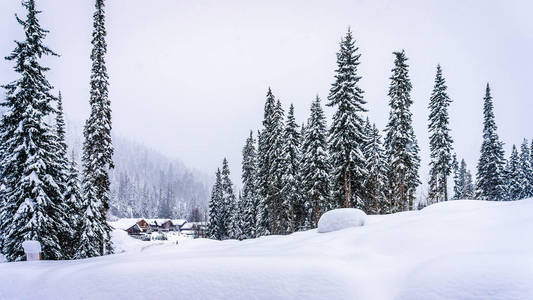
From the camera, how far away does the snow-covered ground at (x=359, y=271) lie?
5082 mm

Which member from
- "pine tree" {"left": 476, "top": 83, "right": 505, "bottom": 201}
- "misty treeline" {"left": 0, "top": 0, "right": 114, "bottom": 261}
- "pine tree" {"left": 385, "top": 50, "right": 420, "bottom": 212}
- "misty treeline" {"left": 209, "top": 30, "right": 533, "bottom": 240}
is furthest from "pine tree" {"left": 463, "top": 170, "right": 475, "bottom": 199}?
"misty treeline" {"left": 0, "top": 0, "right": 114, "bottom": 261}

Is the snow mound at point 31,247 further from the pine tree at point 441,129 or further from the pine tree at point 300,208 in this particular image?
the pine tree at point 441,129

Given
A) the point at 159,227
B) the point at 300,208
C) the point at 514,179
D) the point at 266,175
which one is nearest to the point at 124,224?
the point at 159,227

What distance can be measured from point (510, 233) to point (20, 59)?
23122mm

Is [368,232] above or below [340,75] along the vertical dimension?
below

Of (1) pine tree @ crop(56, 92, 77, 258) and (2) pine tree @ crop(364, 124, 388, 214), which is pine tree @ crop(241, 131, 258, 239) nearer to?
(2) pine tree @ crop(364, 124, 388, 214)

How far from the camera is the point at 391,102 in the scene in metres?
30.7

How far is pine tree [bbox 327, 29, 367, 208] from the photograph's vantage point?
81.0 feet

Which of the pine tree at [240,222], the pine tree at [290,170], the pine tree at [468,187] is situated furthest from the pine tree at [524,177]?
the pine tree at [240,222]

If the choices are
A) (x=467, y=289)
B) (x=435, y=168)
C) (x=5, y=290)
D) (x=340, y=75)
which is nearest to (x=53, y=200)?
(x=5, y=290)

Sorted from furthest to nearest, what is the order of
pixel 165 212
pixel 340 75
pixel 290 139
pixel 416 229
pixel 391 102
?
pixel 165 212 → pixel 290 139 → pixel 391 102 → pixel 340 75 → pixel 416 229

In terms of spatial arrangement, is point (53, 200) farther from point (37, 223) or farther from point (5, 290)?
point (5, 290)

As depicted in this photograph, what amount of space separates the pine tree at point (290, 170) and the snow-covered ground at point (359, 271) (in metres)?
24.9

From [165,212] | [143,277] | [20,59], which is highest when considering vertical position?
[20,59]
